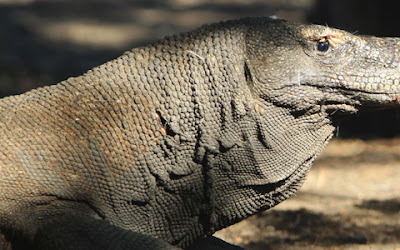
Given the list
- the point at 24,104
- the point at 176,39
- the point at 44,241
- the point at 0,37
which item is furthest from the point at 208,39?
the point at 0,37

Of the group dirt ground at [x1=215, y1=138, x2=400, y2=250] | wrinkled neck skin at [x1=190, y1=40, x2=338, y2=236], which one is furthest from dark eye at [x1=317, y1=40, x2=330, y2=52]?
dirt ground at [x1=215, y1=138, x2=400, y2=250]

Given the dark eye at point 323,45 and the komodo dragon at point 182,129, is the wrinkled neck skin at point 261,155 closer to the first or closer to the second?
the komodo dragon at point 182,129

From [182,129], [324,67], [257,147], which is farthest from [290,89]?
[182,129]

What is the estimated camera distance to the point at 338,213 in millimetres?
6492

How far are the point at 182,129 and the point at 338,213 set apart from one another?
3304 mm

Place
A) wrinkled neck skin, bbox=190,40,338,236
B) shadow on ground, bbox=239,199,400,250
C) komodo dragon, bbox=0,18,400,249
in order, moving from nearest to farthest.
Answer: komodo dragon, bbox=0,18,400,249 < wrinkled neck skin, bbox=190,40,338,236 < shadow on ground, bbox=239,199,400,250

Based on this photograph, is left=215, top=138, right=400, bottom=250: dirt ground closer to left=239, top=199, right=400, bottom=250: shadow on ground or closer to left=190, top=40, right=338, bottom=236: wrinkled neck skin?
left=239, top=199, right=400, bottom=250: shadow on ground

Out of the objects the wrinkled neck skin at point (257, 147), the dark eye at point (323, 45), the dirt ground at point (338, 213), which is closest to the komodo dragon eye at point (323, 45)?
the dark eye at point (323, 45)

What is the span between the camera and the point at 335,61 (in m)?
3.88

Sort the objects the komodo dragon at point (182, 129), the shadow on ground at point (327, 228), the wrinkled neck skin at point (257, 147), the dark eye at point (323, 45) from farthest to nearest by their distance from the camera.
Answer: the shadow on ground at point (327, 228)
the dark eye at point (323, 45)
the wrinkled neck skin at point (257, 147)
the komodo dragon at point (182, 129)

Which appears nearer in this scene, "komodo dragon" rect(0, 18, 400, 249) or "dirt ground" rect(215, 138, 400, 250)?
"komodo dragon" rect(0, 18, 400, 249)

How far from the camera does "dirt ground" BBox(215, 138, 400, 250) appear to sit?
5742mm

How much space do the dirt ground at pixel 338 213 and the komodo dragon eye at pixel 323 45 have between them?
2302 mm

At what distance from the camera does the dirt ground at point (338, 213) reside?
5.74m
